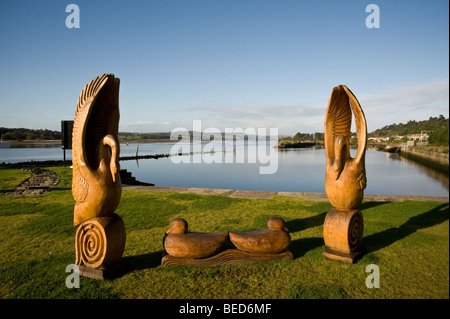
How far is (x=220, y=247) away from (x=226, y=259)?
→ 243 mm

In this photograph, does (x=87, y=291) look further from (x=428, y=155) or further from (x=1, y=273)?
(x=428, y=155)

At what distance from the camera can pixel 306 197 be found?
977 centimetres

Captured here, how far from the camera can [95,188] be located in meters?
4.17

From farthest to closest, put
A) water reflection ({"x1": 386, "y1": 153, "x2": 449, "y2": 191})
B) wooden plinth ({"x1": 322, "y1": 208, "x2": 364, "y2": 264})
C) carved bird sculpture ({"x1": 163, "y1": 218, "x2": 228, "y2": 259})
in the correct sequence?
wooden plinth ({"x1": 322, "y1": 208, "x2": 364, "y2": 264}), carved bird sculpture ({"x1": 163, "y1": 218, "x2": 228, "y2": 259}), water reflection ({"x1": 386, "y1": 153, "x2": 449, "y2": 191})

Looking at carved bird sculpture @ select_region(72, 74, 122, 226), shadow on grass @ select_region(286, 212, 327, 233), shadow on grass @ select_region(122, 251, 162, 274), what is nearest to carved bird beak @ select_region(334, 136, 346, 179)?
shadow on grass @ select_region(286, 212, 327, 233)

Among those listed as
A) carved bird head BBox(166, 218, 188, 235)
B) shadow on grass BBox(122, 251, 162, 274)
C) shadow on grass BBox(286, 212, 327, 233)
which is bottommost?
shadow on grass BBox(122, 251, 162, 274)

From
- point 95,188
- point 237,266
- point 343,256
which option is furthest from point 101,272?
point 343,256

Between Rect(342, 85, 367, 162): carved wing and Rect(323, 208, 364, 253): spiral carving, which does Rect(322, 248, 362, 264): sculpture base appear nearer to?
Rect(323, 208, 364, 253): spiral carving

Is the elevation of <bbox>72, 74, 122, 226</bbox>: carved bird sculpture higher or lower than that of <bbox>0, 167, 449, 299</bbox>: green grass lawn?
higher

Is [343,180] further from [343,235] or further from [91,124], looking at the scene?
[91,124]

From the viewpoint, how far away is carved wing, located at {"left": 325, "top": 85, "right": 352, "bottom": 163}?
5043mm

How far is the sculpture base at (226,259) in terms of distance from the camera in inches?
178

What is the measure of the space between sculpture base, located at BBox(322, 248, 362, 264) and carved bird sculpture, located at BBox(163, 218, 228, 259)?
71.5 inches

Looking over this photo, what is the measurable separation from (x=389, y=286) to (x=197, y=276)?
8.96 ft
